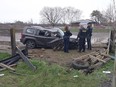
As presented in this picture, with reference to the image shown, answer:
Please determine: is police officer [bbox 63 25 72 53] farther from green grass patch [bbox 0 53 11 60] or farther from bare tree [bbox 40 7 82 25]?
bare tree [bbox 40 7 82 25]

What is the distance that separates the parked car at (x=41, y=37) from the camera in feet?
64.6

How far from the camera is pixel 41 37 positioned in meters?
20.1

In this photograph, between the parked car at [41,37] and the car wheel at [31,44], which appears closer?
the parked car at [41,37]

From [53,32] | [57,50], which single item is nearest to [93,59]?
[57,50]

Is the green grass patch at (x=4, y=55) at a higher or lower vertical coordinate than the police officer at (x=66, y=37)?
lower

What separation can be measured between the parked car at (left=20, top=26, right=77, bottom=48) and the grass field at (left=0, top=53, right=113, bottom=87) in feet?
23.3

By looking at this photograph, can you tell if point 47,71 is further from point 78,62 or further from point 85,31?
Result: point 85,31

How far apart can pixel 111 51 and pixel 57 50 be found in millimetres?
3607

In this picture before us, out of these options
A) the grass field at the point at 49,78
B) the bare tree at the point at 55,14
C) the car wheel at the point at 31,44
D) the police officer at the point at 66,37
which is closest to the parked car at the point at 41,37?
the car wheel at the point at 31,44

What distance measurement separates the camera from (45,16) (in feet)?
282

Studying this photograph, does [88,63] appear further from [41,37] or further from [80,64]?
[41,37]

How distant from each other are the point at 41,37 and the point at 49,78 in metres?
9.96

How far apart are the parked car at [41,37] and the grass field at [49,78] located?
7.11 meters

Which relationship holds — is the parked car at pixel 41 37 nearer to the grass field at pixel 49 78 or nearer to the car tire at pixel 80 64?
the car tire at pixel 80 64
